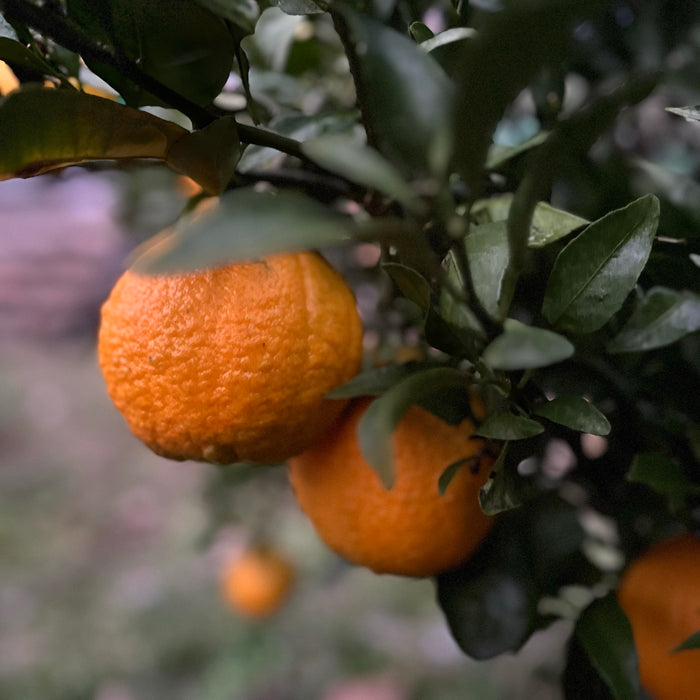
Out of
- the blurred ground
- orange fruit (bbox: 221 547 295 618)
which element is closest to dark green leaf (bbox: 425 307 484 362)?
the blurred ground

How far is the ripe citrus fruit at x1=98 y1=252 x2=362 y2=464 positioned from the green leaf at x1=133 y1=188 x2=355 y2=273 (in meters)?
0.18

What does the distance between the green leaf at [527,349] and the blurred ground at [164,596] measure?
16.9 inches

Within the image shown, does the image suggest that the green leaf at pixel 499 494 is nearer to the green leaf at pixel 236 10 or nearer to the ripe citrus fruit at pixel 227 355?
the ripe citrus fruit at pixel 227 355

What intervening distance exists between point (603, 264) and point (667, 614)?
0.99 feet

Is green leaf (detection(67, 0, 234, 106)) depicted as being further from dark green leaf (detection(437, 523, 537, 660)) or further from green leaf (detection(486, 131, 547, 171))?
dark green leaf (detection(437, 523, 537, 660))

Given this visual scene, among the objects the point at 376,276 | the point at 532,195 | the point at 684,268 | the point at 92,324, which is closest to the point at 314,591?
the point at 376,276

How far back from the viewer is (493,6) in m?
0.45

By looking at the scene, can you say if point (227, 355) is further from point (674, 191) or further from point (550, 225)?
point (674, 191)

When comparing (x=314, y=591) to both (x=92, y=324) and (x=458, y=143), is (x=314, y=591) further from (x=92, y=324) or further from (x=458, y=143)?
(x=92, y=324)

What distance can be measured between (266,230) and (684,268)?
0.38 m

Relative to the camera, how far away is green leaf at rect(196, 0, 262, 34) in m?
0.32

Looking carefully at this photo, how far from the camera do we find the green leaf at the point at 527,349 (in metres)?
0.26

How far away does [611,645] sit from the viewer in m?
0.45

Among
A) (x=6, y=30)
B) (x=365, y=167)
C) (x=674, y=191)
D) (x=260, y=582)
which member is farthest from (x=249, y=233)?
(x=260, y=582)
